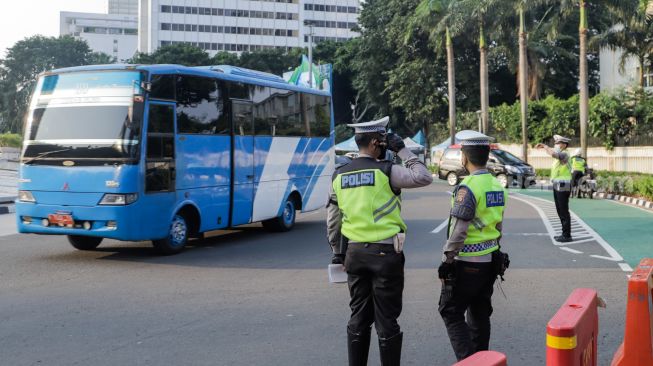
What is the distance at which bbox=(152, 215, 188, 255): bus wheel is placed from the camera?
39.5ft

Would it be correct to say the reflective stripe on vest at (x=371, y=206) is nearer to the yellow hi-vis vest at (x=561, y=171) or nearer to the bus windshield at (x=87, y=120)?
the bus windshield at (x=87, y=120)

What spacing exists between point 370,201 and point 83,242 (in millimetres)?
8891

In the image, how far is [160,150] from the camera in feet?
38.5

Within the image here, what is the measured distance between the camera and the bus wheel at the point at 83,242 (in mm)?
12664

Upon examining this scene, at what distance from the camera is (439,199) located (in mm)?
25594

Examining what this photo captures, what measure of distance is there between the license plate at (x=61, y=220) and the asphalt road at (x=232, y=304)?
59cm

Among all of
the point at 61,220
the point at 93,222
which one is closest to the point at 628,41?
the point at 93,222

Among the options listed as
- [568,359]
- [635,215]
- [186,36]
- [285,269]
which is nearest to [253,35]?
[186,36]

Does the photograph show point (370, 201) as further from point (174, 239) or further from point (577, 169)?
point (577, 169)

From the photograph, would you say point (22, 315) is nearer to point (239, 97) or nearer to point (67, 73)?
point (67, 73)

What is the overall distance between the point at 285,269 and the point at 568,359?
7.45 metres

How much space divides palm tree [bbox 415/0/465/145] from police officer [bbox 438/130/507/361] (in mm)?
36234

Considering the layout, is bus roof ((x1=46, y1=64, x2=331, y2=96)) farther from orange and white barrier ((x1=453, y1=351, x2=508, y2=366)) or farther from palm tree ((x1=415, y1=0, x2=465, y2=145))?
palm tree ((x1=415, y1=0, x2=465, y2=145))

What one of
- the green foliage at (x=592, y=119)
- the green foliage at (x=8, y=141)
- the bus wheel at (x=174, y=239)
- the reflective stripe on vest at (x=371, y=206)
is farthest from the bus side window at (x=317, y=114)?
the green foliage at (x=8, y=141)
